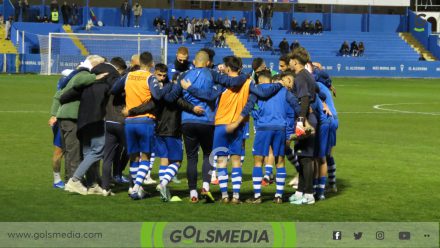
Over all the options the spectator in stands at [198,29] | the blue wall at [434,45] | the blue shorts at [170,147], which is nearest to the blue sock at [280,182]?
the blue shorts at [170,147]

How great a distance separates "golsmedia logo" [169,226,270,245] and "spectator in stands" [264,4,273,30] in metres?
69.3

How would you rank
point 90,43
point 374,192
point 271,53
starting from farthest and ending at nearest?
point 271,53, point 90,43, point 374,192

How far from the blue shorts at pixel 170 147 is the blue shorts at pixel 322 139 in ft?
7.21

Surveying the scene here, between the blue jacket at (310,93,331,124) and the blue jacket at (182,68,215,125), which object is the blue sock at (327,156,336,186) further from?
the blue jacket at (182,68,215,125)

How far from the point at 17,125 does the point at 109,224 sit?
51.4 feet

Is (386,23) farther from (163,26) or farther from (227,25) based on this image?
(163,26)

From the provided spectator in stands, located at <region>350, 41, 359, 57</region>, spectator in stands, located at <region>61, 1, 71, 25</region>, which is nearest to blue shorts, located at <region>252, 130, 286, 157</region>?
spectator in stands, located at <region>61, 1, 71, 25</region>

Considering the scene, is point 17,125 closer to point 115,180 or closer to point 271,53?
point 115,180

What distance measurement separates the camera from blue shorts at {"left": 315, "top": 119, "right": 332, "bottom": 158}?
14711 mm

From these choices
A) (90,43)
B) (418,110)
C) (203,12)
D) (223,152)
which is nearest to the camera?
(223,152)

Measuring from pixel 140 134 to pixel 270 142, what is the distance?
203 centimetres

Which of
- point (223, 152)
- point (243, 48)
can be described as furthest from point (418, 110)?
point (243, 48)

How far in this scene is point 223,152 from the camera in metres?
14.1

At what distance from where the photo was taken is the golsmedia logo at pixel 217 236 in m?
11.2
